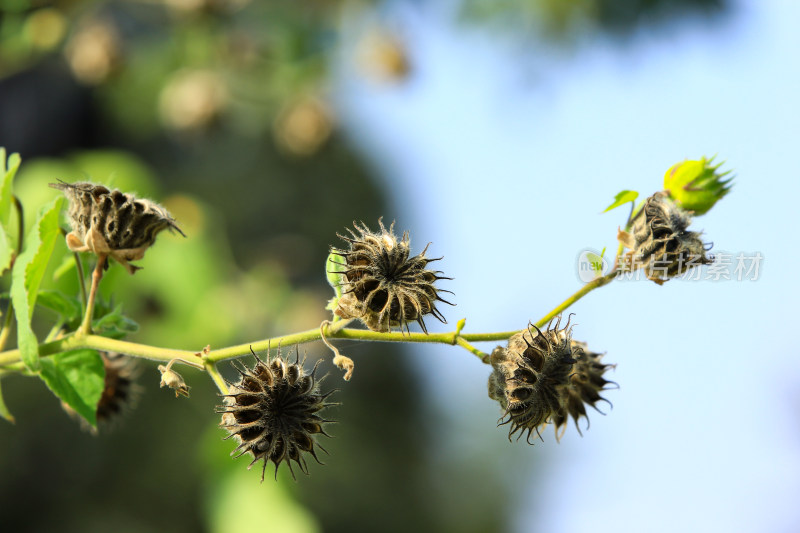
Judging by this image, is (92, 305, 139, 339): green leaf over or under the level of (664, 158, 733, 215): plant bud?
under

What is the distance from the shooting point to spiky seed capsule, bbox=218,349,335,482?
2.18ft

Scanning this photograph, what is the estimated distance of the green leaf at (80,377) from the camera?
29.5 inches

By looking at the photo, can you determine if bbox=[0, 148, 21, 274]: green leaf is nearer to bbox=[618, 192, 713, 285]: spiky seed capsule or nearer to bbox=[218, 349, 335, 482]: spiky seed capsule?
bbox=[218, 349, 335, 482]: spiky seed capsule

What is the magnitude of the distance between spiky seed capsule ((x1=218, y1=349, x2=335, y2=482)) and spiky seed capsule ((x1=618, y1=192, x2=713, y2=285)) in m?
0.37

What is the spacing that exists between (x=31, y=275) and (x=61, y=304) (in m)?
0.10

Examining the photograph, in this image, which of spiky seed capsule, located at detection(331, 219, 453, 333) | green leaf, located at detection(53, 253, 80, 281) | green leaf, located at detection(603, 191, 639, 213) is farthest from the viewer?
green leaf, located at detection(53, 253, 80, 281)

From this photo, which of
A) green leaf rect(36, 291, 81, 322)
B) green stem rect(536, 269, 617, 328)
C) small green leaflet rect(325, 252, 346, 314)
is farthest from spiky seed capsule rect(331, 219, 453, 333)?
green leaf rect(36, 291, 81, 322)

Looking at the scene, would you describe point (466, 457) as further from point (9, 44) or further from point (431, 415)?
point (9, 44)

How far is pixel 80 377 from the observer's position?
2.51 ft

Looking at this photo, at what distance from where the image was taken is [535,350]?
0.69 meters

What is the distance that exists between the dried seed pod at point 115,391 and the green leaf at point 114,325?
11 centimetres

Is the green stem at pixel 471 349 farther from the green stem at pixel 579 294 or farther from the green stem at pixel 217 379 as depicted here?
the green stem at pixel 217 379

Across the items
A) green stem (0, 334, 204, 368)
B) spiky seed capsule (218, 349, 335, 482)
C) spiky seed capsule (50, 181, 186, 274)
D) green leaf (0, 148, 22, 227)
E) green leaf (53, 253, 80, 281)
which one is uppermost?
green leaf (0, 148, 22, 227)

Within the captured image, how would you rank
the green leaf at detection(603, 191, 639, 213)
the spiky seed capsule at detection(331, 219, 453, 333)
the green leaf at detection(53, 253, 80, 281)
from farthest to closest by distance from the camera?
the green leaf at detection(53, 253, 80, 281), the green leaf at detection(603, 191, 639, 213), the spiky seed capsule at detection(331, 219, 453, 333)
